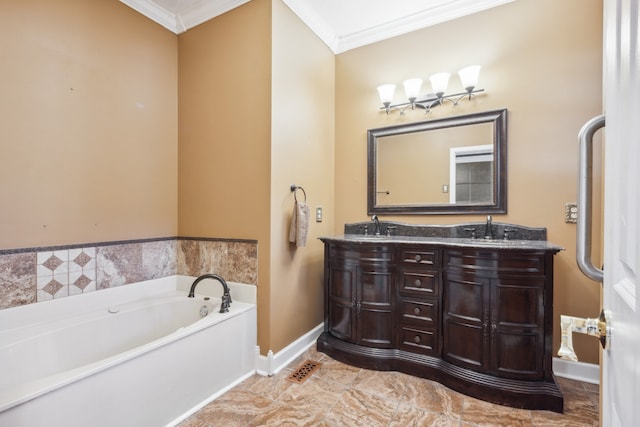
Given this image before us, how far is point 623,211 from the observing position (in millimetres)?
477

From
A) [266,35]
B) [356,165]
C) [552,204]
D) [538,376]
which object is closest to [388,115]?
[356,165]

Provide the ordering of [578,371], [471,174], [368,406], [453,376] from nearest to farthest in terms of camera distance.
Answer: [368,406], [453,376], [578,371], [471,174]

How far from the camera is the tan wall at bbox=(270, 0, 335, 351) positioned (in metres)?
2.27

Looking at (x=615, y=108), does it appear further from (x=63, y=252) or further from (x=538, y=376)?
(x=63, y=252)

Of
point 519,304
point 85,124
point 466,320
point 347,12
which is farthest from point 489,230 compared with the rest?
point 85,124

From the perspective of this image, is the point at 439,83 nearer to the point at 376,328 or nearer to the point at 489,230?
the point at 489,230

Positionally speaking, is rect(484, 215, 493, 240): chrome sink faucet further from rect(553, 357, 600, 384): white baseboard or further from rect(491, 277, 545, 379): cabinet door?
rect(553, 357, 600, 384): white baseboard

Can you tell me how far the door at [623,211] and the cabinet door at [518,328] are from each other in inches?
54.5

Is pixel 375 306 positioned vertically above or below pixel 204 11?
below

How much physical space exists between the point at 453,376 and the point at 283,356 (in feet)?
3.97

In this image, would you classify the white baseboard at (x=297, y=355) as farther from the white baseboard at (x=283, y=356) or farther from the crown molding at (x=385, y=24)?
the crown molding at (x=385, y=24)

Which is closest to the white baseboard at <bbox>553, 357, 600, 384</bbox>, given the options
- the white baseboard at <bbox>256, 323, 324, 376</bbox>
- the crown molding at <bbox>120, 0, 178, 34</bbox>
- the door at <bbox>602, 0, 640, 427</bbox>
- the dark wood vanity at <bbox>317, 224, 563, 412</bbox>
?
the dark wood vanity at <bbox>317, 224, 563, 412</bbox>

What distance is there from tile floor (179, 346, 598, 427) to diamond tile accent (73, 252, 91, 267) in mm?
1258

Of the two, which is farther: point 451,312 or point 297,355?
point 297,355
